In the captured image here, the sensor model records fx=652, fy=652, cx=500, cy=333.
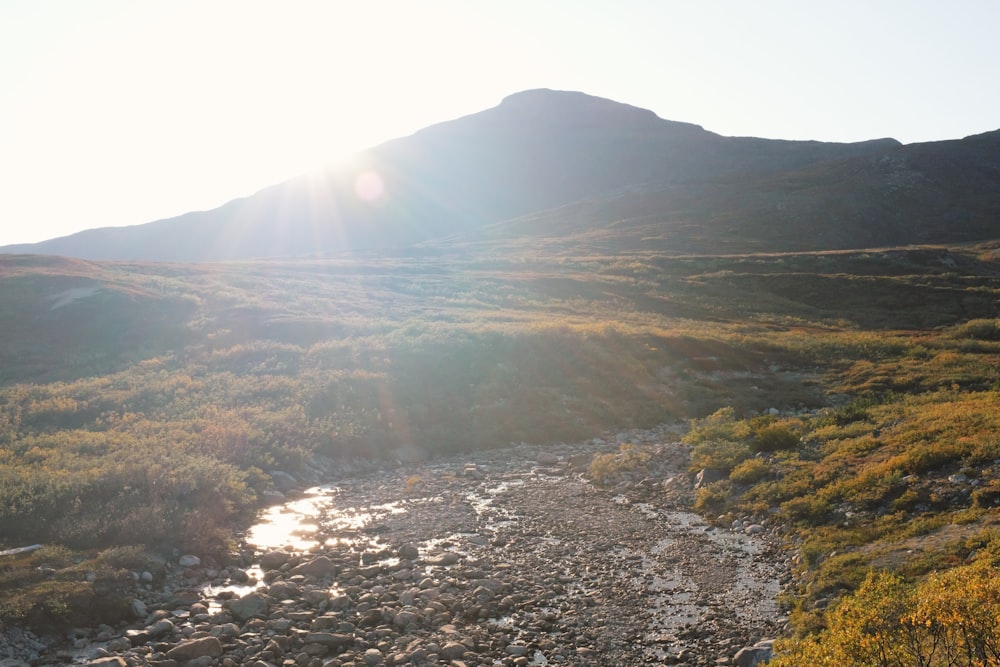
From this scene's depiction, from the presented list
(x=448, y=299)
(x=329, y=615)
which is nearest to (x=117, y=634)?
(x=329, y=615)

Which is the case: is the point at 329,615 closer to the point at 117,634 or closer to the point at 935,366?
the point at 117,634

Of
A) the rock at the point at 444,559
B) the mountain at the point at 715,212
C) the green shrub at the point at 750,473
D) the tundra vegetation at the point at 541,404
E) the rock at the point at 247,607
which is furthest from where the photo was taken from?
the mountain at the point at 715,212

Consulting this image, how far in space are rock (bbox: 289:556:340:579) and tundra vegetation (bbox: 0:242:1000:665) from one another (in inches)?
104

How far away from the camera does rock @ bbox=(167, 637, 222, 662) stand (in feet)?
40.5

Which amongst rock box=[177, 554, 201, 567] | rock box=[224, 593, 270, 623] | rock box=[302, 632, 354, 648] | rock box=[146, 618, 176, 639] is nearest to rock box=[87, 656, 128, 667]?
rock box=[146, 618, 176, 639]

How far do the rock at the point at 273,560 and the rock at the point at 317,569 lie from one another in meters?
0.73

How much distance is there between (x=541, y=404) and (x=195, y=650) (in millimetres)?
24212

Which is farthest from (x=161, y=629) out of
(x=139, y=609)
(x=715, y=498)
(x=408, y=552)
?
(x=715, y=498)

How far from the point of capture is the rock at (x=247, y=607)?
14059 millimetres

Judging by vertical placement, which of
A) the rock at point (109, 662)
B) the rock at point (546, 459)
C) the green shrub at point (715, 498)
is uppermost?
the rock at point (109, 662)

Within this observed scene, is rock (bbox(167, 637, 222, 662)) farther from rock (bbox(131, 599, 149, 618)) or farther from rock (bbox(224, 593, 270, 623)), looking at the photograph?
rock (bbox(131, 599, 149, 618))

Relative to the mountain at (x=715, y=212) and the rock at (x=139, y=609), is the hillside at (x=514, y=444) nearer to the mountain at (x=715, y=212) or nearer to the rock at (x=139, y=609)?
the rock at (x=139, y=609)

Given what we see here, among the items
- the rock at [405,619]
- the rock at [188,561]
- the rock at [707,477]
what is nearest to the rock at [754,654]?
the rock at [405,619]

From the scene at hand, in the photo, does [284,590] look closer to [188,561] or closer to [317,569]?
[317,569]
